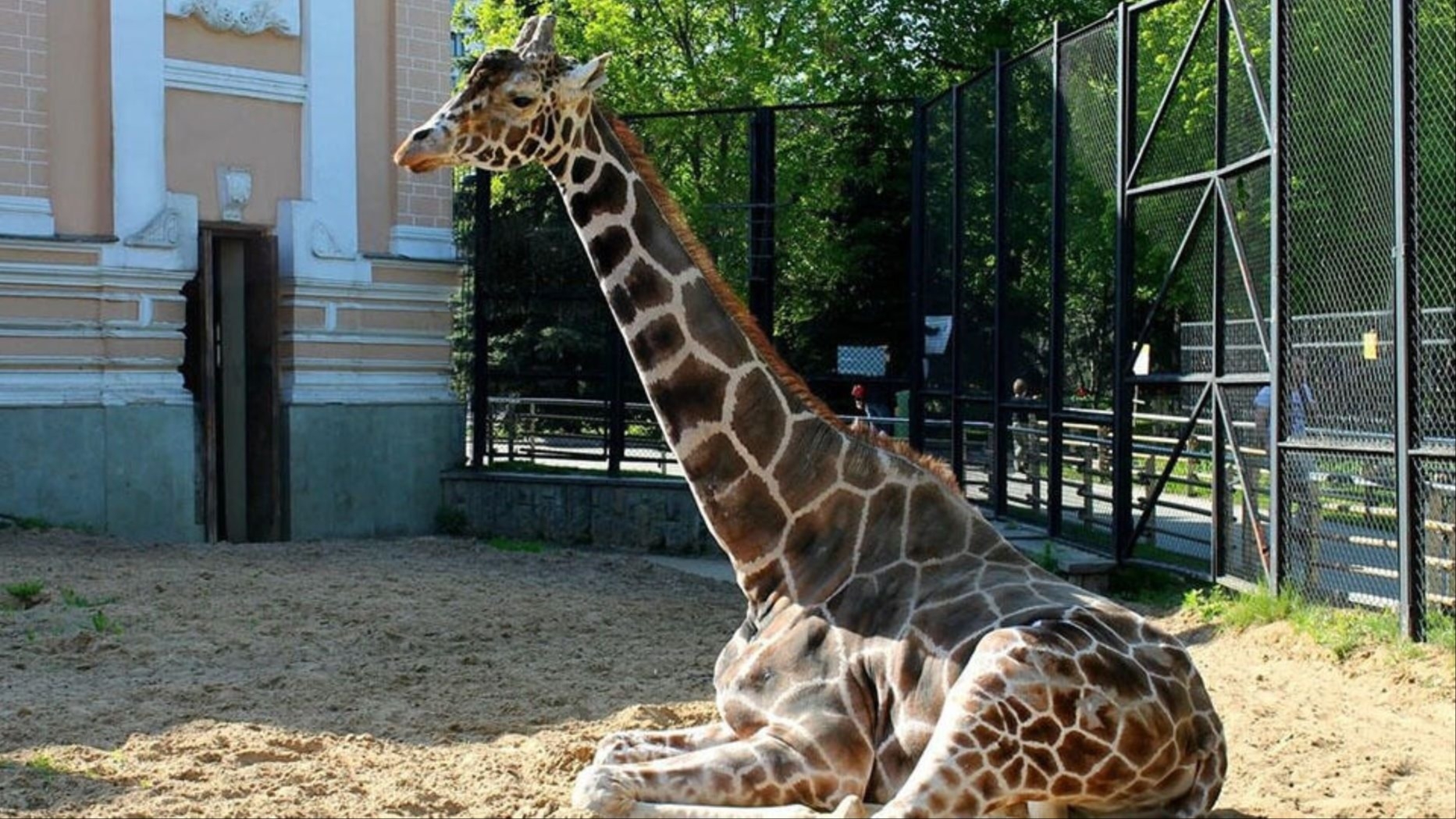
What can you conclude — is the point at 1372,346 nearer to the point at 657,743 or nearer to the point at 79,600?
the point at 657,743

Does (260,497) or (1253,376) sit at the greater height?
(1253,376)

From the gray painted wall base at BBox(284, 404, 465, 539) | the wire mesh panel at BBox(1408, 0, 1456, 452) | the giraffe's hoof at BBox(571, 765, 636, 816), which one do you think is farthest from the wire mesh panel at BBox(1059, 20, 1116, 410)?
the giraffe's hoof at BBox(571, 765, 636, 816)

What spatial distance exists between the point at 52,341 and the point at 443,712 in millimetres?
8214

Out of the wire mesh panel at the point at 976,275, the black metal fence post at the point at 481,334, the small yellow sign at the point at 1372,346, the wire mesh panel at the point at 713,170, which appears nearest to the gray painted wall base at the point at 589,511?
the black metal fence post at the point at 481,334

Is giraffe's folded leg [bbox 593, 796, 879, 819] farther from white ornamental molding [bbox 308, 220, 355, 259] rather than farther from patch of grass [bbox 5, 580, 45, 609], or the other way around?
white ornamental molding [bbox 308, 220, 355, 259]

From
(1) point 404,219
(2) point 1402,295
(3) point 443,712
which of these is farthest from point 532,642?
(1) point 404,219

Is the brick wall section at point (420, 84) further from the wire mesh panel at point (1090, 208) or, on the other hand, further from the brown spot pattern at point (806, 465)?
the brown spot pattern at point (806, 465)

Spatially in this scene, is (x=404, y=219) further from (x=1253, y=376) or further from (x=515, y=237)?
(x=1253, y=376)

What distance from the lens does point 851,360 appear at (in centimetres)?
1508

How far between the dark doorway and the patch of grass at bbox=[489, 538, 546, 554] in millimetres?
2185

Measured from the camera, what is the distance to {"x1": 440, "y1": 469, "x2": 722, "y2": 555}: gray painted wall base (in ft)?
47.5

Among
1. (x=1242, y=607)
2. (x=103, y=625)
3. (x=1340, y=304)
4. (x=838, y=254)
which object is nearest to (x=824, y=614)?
(x=1242, y=607)

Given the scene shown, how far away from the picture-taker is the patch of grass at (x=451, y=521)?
15.9 metres

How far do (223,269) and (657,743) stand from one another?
11138mm
